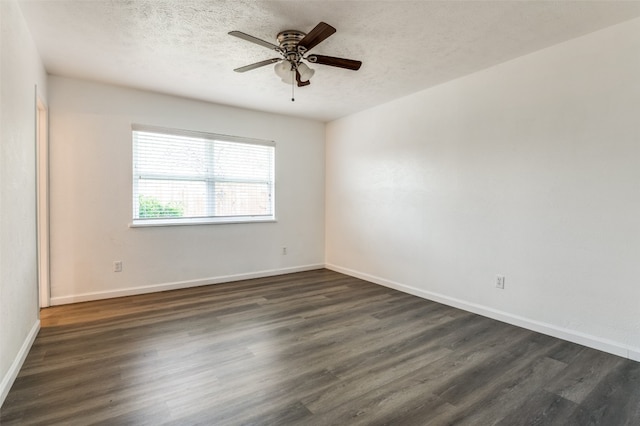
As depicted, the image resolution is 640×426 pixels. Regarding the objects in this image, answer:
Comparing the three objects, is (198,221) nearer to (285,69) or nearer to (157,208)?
(157,208)

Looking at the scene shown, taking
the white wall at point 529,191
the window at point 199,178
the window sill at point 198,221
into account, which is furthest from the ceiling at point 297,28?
the window sill at point 198,221

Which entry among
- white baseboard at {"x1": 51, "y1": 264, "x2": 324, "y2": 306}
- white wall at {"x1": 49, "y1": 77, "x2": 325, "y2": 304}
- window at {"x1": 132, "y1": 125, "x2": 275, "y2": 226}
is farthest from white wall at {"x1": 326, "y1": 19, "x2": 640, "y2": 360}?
white wall at {"x1": 49, "y1": 77, "x2": 325, "y2": 304}

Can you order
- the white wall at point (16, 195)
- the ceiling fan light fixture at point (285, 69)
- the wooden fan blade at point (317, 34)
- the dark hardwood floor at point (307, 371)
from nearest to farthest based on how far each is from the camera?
the dark hardwood floor at point (307, 371), the white wall at point (16, 195), the wooden fan blade at point (317, 34), the ceiling fan light fixture at point (285, 69)

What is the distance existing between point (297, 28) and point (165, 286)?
11.1 feet

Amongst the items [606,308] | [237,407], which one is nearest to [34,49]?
[237,407]

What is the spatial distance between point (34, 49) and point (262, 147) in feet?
8.78

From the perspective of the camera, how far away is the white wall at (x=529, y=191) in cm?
240

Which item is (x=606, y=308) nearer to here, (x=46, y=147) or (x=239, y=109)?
(x=239, y=109)

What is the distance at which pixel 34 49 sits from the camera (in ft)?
8.96

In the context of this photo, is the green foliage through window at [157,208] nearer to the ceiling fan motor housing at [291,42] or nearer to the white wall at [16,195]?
the white wall at [16,195]

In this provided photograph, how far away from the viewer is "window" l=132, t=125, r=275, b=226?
13.1ft

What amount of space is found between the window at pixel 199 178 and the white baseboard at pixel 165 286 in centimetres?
79

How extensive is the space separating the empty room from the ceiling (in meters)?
0.02

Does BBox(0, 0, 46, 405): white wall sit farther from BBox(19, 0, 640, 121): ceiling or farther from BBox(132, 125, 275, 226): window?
BBox(132, 125, 275, 226): window
